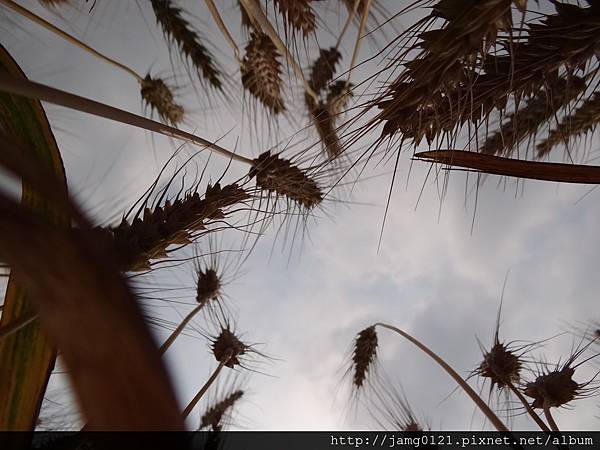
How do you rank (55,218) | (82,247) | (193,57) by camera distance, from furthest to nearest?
(193,57) → (55,218) → (82,247)

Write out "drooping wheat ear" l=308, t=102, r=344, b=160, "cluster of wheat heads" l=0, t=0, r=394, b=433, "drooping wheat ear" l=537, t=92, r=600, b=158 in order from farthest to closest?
"drooping wheat ear" l=537, t=92, r=600, b=158 → "drooping wheat ear" l=308, t=102, r=344, b=160 → "cluster of wheat heads" l=0, t=0, r=394, b=433

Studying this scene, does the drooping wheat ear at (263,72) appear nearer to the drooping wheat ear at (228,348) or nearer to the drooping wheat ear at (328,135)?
the drooping wheat ear at (328,135)

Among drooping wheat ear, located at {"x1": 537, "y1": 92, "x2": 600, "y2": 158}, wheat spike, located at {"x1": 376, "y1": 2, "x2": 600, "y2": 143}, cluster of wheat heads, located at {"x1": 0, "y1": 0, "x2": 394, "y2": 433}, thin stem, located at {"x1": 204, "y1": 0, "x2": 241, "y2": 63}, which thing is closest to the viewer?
cluster of wheat heads, located at {"x1": 0, "y1": 0, "x2": 394, "y2": 433}

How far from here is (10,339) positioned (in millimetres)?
616

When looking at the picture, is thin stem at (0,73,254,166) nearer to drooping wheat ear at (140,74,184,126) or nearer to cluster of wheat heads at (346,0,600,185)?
cluster of wheat heads at (346,0,600,185)

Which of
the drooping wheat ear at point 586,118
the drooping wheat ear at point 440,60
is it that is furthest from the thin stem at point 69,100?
the drooping wheat ear at point 586,118

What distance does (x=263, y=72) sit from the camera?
4.87 ft

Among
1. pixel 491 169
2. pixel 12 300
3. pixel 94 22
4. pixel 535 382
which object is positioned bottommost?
pixel 12 300

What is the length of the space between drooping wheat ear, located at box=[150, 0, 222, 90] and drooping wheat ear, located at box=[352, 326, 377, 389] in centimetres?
137

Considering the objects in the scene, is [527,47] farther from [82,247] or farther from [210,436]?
[210,436]

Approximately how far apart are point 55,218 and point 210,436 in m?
1.03

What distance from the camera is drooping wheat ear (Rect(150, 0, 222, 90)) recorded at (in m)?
1.56

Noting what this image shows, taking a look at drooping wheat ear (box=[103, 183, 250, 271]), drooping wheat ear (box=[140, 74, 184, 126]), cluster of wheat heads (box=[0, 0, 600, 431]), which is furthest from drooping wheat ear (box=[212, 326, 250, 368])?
drooping wheat ear (box=[140, 74, 184, 126])

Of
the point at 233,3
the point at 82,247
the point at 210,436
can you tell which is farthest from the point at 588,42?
the point at 233,3
